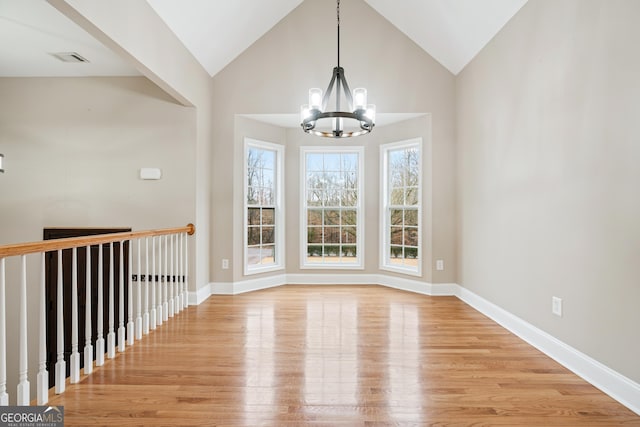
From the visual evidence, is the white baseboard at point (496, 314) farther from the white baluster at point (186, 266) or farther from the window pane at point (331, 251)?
the window pane at point (331, 251)

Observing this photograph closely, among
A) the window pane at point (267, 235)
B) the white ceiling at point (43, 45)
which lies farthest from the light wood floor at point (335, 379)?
the white ceiling at point (43, 45)

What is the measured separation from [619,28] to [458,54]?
7.73ft

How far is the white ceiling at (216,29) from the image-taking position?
318 cm

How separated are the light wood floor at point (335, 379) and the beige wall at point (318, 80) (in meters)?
1.48

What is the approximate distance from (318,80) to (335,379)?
3.77 m

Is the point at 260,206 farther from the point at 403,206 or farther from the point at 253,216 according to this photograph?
the point at 403,206

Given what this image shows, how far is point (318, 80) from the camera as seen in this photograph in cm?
480

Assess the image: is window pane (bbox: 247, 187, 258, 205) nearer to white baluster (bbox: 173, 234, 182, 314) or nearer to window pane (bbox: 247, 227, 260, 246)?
window pane (bbox: 247, 227, 260, 246)

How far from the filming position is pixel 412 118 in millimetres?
4996

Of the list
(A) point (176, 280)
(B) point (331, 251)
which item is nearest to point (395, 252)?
(B) point (331, 251)

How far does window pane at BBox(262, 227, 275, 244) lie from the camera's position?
17.3 ft

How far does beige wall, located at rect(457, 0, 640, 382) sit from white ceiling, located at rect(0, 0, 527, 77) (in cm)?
35

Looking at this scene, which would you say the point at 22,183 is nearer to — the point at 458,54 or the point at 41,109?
the point at 41,109

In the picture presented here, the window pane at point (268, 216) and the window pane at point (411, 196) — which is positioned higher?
Result: the window pane at point (411, 196)
